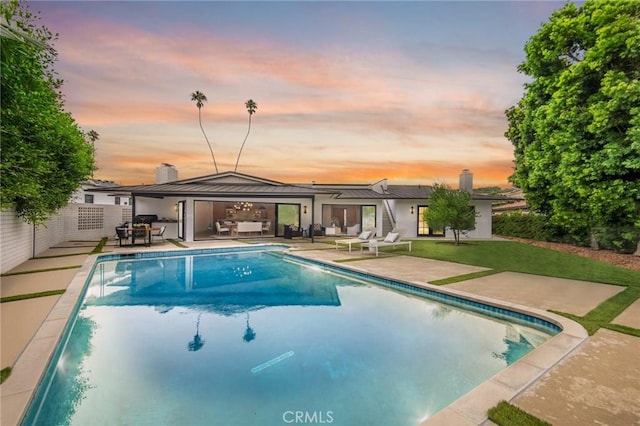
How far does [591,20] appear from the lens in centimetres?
786

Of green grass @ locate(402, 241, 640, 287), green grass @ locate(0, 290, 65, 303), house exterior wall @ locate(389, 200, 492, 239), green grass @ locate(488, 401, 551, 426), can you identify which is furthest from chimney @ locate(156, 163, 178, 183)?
green grass @ locate(488, 401, 551, 426)

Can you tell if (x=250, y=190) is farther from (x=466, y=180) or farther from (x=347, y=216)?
(x=466, y=180)

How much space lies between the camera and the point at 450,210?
52.8 ft

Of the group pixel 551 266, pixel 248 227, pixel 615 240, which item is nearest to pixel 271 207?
pixel 248 227

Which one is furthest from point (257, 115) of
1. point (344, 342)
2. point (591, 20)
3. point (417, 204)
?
point (344, 342)

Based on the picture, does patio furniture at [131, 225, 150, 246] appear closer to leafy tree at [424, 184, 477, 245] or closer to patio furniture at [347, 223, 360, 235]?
patio furniture at [347, 223, 360, 235]

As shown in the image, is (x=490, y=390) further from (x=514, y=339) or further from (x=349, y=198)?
(x=349, y=198)

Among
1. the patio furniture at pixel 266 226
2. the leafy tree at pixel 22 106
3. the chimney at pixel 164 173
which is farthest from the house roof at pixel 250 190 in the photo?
the leafy tree at pixel 22 106

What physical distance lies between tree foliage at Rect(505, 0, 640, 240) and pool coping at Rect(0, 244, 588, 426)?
5126 mm

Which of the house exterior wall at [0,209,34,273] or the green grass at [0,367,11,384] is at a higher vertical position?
the house exterior wall at [0,209,34,273]

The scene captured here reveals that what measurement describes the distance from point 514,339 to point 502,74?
14.1 m

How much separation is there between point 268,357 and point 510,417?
309cm

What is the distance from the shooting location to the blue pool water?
3.20 m

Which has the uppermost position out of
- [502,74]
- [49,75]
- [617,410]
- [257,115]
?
[257,115]
